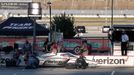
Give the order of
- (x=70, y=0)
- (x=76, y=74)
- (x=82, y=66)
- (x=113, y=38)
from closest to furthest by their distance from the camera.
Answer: (x=76, y=74)
(x=82, y=66)
(x=113, y=38)
(x=70, y=0)

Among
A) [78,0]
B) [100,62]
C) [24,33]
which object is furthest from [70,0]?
[100,62]

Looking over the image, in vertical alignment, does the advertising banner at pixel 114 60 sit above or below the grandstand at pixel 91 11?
above

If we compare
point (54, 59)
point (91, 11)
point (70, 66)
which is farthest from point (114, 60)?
point (91, 11)

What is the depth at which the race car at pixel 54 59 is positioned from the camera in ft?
106

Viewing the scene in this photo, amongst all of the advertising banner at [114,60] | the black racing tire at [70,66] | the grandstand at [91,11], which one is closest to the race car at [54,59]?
the black racing tire at [70,66]

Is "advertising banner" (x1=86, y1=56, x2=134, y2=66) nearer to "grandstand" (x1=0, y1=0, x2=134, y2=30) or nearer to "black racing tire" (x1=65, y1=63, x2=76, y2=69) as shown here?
Answer: "black racing tire" (x1=65, y1=63, x2=76, y2=69)

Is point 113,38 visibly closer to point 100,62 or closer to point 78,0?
point 100,62

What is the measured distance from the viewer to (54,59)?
32.5m

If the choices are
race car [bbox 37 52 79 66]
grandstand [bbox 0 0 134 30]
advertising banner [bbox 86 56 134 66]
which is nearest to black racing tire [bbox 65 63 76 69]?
race car [bbox 37 52 79 66]

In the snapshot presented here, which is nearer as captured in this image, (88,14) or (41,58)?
(41,58)

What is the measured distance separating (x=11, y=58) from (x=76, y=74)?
7489mm

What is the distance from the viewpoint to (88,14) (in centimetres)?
10238

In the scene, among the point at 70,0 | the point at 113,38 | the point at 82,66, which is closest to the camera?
the point at 82,66

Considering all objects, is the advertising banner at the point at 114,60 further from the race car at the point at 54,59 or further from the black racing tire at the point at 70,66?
the black racing tire at the point at 70,66
